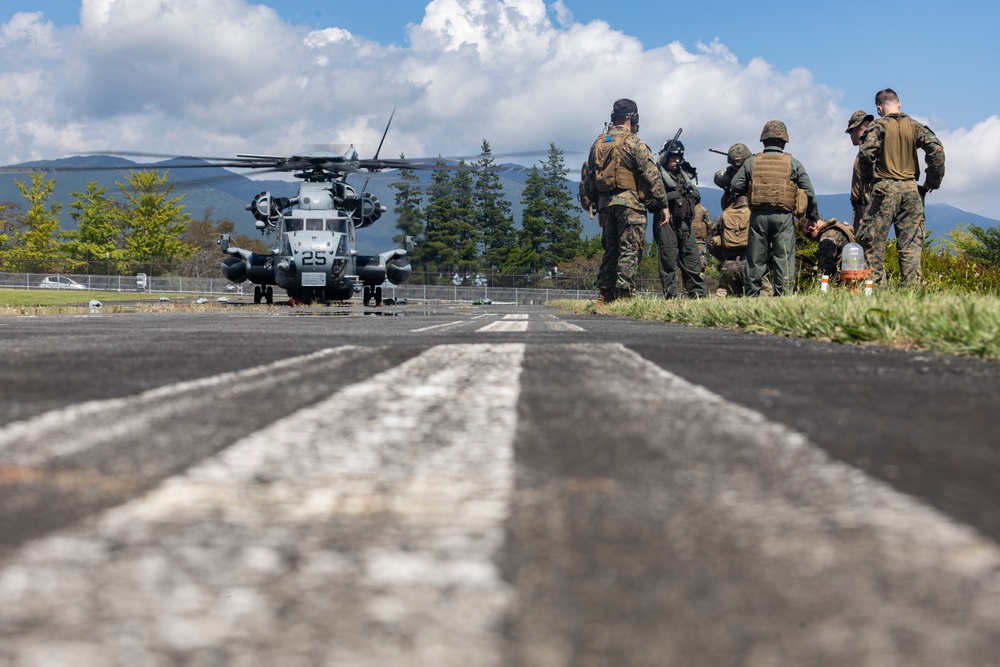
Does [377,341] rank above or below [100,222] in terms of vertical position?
below

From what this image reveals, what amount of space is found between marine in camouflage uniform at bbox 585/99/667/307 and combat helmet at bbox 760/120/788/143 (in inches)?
73.0

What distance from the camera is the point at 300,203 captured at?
1089 inches

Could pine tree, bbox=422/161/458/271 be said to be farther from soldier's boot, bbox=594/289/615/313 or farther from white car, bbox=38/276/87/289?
soldier's boot, bbox=594/289/615/313

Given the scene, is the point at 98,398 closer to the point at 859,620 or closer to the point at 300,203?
the point at 859,620

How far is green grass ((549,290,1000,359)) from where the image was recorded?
4.87m

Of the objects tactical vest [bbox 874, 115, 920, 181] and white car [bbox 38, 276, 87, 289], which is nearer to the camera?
tactical vest [bbox 874, 115, 920, 181]

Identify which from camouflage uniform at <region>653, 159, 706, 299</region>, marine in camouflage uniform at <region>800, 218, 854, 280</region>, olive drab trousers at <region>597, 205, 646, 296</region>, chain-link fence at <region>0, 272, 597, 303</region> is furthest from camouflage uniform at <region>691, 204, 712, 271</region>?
chain-link fence at <region>0, 272, 597, 303</region>

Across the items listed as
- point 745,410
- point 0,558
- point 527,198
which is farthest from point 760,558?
point 527,198

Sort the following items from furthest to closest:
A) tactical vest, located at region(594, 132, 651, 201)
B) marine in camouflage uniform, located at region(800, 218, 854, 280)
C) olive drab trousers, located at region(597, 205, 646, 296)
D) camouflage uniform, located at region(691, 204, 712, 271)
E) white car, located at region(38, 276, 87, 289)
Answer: white car, located at region(38, 276, 87, 289)
camouflage uniform, located at region(691, 204, 712, 271)
marine in camouflage uniform, located at region(800, 218, 854, 280)
olive drab trousers, located at region(597, 205, 646, 296)
tactical vest, located at region(594, 132, 651, 201)

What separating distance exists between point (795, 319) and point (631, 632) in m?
6.42

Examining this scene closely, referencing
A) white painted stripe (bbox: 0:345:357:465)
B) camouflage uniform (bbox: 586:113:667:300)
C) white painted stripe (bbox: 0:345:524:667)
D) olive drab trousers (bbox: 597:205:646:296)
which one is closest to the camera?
white painted stripe (bbox: 0:345:524:667)

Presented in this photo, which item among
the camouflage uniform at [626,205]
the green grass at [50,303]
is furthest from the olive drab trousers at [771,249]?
the green grass at [50,303]

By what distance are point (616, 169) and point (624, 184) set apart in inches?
9.8

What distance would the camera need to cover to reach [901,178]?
10625 mm
